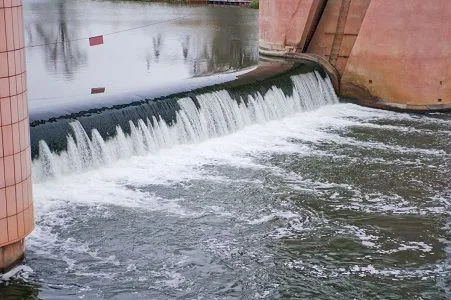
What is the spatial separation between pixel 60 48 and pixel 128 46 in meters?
1.96

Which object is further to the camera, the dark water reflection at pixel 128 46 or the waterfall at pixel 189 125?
the dark water reflection at pixel 128 46

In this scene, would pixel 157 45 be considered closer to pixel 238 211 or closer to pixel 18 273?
pixel 238 211

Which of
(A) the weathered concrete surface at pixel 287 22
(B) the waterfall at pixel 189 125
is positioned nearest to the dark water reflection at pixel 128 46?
(A) the weathered concrete surface at pixel 287 22

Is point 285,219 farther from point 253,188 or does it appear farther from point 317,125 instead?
point 317,125

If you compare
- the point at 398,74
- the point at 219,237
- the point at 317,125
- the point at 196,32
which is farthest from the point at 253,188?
the point at 196,32

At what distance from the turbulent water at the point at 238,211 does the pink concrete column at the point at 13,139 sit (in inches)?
20.8

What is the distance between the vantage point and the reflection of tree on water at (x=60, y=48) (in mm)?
16750

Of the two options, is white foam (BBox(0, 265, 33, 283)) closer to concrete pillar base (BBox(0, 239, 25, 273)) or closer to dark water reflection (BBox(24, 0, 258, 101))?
concrete pillar base (BBox(0, 239, 25, 273))

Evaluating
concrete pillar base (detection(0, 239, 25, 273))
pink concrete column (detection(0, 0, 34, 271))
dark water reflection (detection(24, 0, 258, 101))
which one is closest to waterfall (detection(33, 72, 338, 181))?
dark water reflection (detection(24, 0, 258, 101))

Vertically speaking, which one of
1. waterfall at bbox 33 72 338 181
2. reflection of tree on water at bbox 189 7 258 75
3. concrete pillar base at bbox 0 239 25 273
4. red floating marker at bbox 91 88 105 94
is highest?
reflection of tree on water at bbox 189 7 258 75

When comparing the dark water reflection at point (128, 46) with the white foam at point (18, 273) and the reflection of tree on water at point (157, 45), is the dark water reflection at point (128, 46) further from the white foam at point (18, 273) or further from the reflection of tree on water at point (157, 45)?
the white foam at point (18, 273)

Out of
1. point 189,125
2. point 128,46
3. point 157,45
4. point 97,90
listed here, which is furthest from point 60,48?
point 189,125

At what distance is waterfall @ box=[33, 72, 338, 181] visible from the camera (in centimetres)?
952

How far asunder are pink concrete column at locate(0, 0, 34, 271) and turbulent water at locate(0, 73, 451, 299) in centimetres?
53
